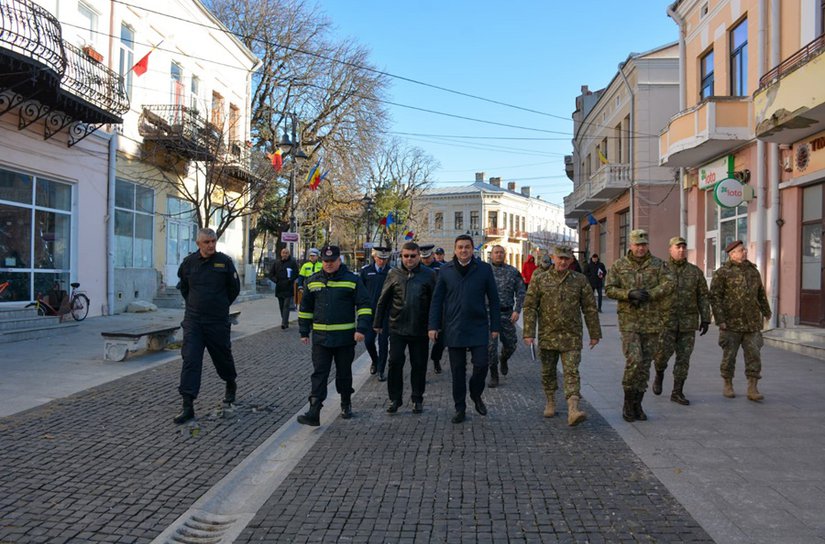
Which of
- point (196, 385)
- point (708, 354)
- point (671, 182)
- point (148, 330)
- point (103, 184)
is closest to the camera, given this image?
point (196, 385)

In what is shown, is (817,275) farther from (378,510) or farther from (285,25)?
(285,25)

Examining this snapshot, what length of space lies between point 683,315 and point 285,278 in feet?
32.4

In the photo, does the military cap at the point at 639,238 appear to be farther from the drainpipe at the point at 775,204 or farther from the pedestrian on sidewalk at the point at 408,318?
the drainpipe at the point at 775,204

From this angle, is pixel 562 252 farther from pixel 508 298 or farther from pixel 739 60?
pixel 739 60

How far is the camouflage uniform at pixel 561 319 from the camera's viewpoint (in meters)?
6.23

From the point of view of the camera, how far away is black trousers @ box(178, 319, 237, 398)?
6.30 meters

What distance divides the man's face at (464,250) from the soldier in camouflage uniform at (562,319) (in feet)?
2.32

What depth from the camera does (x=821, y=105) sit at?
10.7 m

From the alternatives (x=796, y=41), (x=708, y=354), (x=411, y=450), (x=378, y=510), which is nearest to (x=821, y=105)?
(x=796, y=41)

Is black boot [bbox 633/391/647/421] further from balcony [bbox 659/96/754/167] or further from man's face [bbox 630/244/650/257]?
balcony [bbox 659/96/754/167]

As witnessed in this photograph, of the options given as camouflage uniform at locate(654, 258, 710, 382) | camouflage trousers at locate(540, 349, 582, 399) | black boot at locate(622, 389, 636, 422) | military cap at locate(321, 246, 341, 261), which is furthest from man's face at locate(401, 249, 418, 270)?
camouflage uniform at locate(654, 258, 710, 382)

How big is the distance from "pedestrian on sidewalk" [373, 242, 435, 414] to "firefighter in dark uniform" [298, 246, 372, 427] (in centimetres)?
38

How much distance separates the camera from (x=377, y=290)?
360 inches

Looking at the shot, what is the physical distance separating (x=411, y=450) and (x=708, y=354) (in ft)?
25.7
